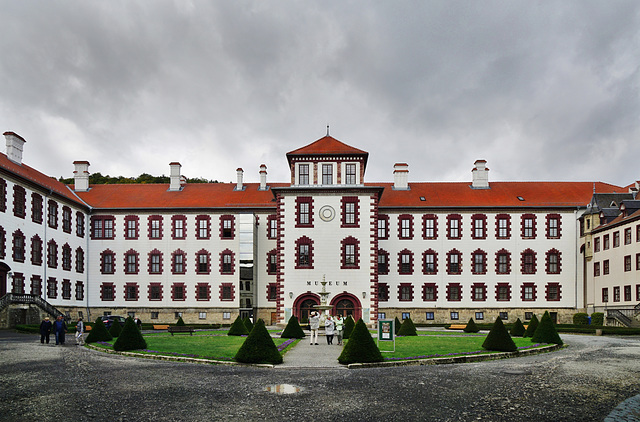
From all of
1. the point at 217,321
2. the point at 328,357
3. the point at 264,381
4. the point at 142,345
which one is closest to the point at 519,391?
the point at 264,381

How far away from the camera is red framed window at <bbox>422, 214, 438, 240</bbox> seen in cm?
5484

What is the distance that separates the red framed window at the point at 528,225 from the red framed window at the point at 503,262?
2.31 m

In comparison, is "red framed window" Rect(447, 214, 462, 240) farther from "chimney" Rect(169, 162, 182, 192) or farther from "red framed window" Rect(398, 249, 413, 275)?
"chimney" Rect(169, 162, 182, 192)

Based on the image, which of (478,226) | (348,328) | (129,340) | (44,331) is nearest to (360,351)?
(129,340)

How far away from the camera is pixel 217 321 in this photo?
178 ft

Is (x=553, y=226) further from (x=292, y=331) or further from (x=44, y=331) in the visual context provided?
(x=44, y=331)

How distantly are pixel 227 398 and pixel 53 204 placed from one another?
4158 cm

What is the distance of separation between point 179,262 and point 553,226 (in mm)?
35430

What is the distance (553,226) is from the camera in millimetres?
54344

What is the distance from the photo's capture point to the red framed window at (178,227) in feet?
184

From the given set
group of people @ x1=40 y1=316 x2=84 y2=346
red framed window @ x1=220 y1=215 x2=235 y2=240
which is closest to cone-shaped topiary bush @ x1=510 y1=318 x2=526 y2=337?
group of people @ x1=40 y1=316 x2=84 y2=346

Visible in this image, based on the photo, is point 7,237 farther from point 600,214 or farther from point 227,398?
point 600,214

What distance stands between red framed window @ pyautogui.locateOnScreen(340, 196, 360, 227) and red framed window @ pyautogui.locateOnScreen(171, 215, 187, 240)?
1689 centimetres

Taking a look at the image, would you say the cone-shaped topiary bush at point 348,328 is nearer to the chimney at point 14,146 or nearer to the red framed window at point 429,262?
the red framed window at point 429,262
